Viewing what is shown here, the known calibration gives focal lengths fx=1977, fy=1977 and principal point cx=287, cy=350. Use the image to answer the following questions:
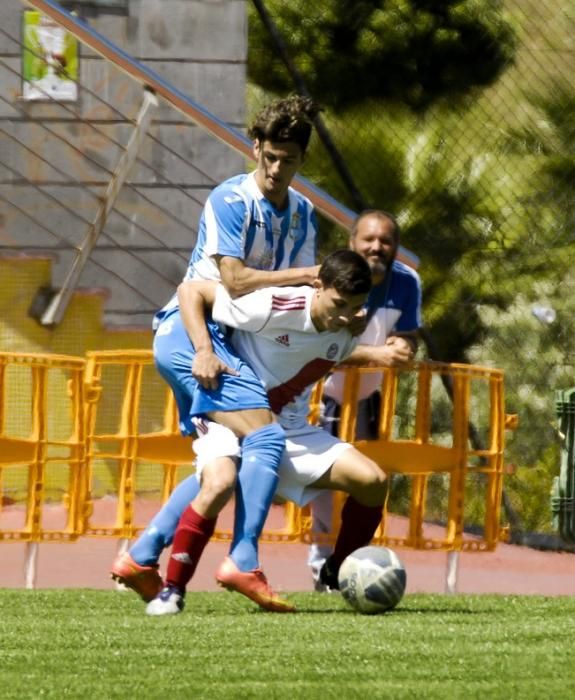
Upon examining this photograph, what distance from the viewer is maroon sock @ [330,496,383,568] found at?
755cm

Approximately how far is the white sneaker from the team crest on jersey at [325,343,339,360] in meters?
1.06

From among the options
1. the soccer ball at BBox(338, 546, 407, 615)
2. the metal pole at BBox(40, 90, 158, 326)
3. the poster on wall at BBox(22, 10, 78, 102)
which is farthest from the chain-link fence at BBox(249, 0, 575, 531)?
the soccer ball at BBox(338, 546, 407, 615)

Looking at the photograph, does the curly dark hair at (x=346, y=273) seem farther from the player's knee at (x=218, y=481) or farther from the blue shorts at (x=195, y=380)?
the player's knee at (x=218, y=481)

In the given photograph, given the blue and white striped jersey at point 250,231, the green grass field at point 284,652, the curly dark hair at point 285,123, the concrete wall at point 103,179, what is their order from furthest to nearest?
the concrete wall at point 103,179 → the blue and white striped jersey at point 250,231 → the curly dark hair at point 285,123 → the green grass field at point 284,652

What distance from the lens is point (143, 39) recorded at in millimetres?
12867

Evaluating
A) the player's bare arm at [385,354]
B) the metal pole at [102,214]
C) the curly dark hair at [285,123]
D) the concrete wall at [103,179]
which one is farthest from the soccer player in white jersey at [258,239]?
the concrete wall at [103,179]

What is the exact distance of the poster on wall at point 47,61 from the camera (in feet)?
40.3

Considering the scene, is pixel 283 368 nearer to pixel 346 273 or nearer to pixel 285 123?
pixel 346 273

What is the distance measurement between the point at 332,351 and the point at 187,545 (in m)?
0.95

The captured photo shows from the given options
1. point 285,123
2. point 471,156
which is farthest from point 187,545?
point 471,156

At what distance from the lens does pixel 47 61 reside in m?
12.3

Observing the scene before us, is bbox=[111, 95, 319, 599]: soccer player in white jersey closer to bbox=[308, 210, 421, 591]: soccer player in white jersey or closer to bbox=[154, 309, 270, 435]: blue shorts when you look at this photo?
bbox=[154, 309, 270, 435]: blue shorts

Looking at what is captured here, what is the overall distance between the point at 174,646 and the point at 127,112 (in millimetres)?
6856

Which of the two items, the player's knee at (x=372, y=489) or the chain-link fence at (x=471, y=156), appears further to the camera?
the chain-link fence at (x=471, y=156)
